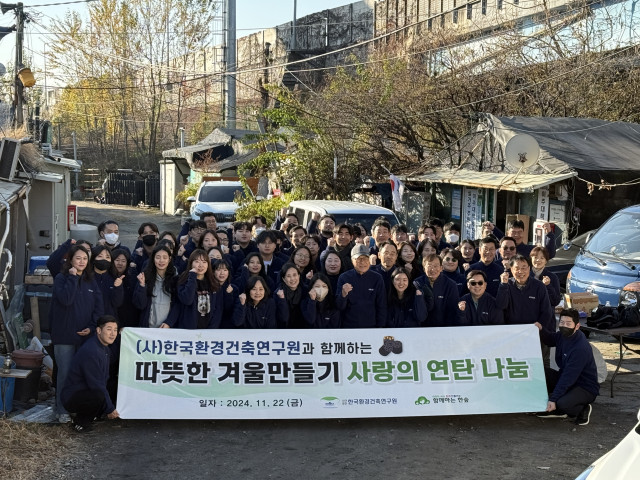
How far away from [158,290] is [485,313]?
3.34 metres

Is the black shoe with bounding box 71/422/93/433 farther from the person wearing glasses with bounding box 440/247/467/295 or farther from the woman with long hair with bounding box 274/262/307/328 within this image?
the person wearing glasses with bounding box 440/247/467/295

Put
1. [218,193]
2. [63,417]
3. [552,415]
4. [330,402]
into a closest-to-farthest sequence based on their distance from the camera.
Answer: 1. [63,417]
2. [330,402]
3. [552,415]
4. [218,193]

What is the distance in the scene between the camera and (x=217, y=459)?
23.9 feet

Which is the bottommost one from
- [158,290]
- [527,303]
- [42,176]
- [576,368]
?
[576,368]

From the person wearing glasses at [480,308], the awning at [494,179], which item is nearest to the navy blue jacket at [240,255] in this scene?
the person wearing glasses at [480,308]

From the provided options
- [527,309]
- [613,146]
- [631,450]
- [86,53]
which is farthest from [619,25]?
[86,53]

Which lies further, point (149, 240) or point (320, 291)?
point (149, 240)

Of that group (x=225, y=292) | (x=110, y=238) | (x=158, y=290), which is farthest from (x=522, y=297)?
(x=110, y=238)

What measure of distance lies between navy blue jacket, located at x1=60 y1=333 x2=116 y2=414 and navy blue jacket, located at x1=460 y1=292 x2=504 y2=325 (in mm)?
3624

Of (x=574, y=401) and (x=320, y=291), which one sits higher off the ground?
(x=320, y=291)

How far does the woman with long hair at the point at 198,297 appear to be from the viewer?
27.9 ft

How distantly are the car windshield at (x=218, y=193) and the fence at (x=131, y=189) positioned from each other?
60.8 feet

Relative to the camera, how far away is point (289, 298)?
8.81 meters

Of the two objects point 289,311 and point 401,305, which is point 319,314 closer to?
point 289,311
